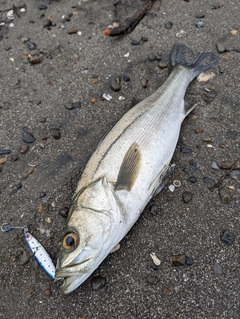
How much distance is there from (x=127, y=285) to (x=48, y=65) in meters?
3.29

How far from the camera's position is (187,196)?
129 inches

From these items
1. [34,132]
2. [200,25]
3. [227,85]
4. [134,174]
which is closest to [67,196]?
[134,174]

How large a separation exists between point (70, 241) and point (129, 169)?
87 cm

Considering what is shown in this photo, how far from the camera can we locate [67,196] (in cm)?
339

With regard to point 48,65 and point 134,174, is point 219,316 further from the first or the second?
point 48,65

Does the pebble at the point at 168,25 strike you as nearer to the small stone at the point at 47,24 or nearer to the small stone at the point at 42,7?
the small stone at the point at 47,24

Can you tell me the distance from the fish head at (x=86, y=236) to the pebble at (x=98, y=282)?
196 millimetres

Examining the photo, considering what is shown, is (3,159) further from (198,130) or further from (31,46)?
(198,130)

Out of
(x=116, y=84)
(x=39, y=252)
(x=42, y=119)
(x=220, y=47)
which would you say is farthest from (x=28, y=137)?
(x=220, y=47)

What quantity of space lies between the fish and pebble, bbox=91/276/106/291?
20 centimetres

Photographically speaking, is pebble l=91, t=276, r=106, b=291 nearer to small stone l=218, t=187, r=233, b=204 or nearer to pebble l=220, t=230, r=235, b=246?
pebble l=220, t=230, r=235, b=246

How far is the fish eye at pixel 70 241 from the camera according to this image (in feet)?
8.60

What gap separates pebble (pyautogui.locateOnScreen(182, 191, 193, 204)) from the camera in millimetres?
3252

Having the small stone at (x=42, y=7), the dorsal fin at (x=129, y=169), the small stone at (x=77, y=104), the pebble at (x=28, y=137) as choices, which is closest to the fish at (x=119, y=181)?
the dorsal fin at (x=129, y=169)
